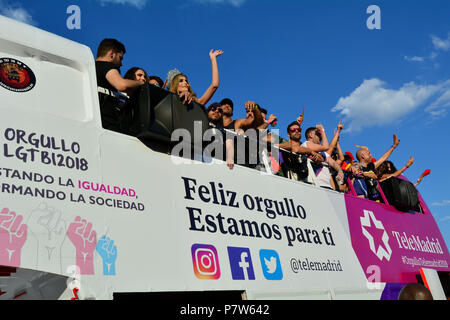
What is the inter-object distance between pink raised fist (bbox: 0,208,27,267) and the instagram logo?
47.0 inches

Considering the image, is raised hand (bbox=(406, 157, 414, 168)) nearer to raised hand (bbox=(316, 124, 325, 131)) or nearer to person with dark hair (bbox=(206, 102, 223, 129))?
raised hand (bbox=(316, 124, 325, 131))

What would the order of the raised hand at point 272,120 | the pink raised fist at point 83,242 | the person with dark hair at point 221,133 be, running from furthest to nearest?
the raised hand at point 272,120 < the person with dark hair at point 221,133 < the pink raised fist at point 83,242

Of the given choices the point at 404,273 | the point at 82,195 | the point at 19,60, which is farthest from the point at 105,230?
the point at 404,273

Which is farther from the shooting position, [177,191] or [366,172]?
[366,172]

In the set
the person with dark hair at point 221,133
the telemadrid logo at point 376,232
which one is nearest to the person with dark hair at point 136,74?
the person with dark hair at point 221,133

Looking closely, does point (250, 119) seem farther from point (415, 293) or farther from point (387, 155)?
point (387, 155)

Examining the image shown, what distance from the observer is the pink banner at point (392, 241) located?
4.79 metres

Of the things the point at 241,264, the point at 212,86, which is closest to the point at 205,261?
the point at 241,264

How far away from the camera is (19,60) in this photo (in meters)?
2.70

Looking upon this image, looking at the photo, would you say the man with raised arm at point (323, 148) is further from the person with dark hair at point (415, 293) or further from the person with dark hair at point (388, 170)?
the person with dark hair at point (415, 293)

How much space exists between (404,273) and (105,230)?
4040 millimetres

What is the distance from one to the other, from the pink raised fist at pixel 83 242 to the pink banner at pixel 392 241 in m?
3.08
